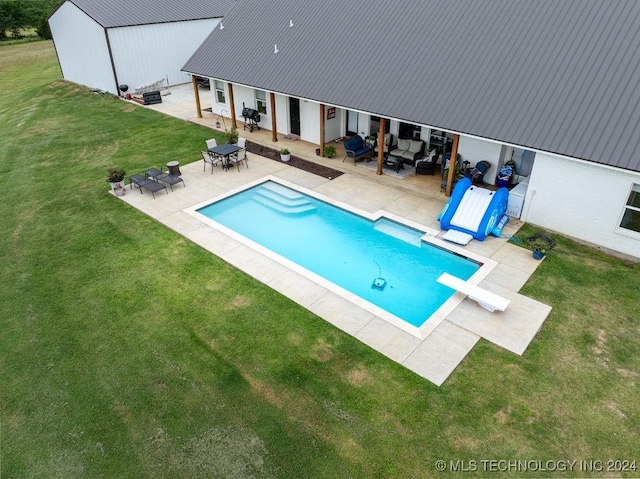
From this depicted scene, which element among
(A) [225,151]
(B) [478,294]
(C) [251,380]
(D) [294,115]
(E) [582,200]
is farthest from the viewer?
(D) [294,115]

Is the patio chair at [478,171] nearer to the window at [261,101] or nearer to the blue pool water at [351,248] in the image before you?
the blue pool water at [351,248]

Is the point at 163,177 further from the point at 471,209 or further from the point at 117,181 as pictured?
the point at 471,209

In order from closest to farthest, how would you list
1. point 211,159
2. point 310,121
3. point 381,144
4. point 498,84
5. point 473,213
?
point 473,213 → point 498,84 → point 381,144 → point 211,159 → point 310,121

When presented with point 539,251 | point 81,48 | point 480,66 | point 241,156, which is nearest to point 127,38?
point 81,48

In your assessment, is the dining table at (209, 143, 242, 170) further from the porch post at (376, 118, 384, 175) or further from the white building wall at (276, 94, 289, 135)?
the porch post at (376, 118, 384, 175)

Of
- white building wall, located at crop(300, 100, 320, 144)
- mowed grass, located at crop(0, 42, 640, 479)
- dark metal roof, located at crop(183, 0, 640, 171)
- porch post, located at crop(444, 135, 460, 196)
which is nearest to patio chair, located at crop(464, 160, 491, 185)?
porch post, located at crop(444, 135, 460, 196)
